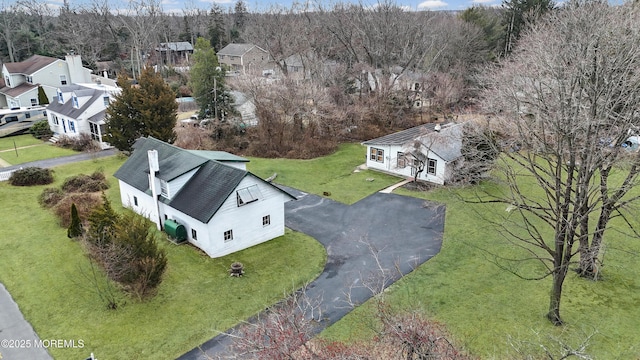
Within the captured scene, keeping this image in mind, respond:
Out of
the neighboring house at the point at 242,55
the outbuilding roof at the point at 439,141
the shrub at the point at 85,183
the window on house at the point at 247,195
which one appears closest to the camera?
the window on house at the point at 247,195

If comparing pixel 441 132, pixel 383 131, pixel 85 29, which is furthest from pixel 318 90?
pixel 85 29

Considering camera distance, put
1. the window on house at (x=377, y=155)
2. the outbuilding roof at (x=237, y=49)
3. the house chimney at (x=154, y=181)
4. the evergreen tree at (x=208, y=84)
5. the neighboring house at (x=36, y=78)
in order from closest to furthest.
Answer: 1. the house chimney at (x=154, y=181)
2. the window on house at (x=377, y=155)
3. the evergreen tree at (x=208, y=84)
4. the neighboring house at (x=36, y=78)
5. the outbuilding roof at (x=237, y=49)

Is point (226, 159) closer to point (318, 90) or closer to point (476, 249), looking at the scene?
point (476, 249)

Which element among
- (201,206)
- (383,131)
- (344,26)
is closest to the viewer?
(201,206)

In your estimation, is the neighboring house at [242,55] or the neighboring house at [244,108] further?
the neighboring house at [242,55]

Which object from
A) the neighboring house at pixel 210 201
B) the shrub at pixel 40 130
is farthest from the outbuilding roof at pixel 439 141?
the shrub at pixel 40 130

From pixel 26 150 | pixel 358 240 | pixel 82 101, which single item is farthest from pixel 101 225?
pixel 82 101

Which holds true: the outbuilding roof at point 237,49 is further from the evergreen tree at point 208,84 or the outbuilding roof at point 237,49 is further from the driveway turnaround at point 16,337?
the driveway turnaround at point 16,337
